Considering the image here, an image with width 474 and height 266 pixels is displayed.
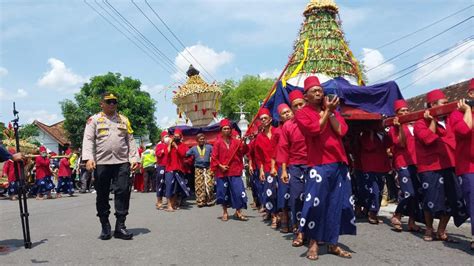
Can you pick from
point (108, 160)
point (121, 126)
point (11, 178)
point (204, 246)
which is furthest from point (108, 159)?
point (11, 178)

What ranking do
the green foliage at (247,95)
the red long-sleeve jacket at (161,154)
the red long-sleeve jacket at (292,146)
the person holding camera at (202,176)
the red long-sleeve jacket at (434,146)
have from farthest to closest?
the green foliage at (247,95), the red long-sleeve jacket at (161,154), the person holding camera at (202,176), the red long-sleeve jacket at (292,146), the red long-sleeve jacket at (434,146)

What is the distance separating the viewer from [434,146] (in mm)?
5426

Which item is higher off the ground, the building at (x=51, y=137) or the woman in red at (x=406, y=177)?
the building at (x=51, y=137)

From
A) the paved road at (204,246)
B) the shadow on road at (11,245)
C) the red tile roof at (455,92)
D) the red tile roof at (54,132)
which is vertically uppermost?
the red tile roof at (54,132)

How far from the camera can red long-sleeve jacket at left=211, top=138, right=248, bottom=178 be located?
8.12 meters

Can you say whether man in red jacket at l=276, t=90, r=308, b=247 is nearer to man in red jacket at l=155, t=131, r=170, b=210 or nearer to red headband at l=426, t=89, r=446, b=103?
red headband at l=426, t=89, r=446, b=103

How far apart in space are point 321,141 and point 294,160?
1.39 meters

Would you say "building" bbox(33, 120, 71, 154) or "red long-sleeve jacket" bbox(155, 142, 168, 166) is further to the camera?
"building" bbox(33, 120, 71, 154)

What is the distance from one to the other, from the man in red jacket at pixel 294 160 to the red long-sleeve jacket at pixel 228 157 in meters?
2.22

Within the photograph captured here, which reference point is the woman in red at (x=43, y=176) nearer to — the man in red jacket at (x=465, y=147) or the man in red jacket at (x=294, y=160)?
the man in red jacket at (x=294, y=160)

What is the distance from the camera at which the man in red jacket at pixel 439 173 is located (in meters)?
5.35

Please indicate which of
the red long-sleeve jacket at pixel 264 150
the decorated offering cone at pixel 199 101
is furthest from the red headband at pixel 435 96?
the decorated offering cone at pixel 199 101

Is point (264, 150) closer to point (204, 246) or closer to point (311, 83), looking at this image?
point (204, 246)

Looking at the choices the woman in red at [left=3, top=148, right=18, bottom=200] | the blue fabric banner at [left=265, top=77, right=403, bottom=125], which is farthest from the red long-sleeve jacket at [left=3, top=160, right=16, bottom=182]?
the blue fabric banner at [left=265, top=77, right=403, bottom=125]
